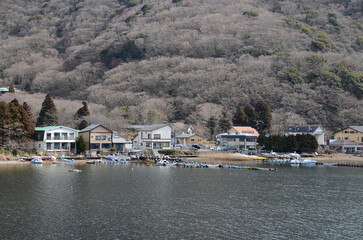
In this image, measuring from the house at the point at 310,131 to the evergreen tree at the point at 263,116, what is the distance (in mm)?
3812

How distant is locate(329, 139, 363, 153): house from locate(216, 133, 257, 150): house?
1300cm

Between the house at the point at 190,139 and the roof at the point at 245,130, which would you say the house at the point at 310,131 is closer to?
the roof at the point at 245,130

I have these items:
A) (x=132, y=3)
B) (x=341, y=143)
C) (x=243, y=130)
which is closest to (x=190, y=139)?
(x=243, y=130)

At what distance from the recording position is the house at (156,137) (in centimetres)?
6469

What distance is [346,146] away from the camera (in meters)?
70.9

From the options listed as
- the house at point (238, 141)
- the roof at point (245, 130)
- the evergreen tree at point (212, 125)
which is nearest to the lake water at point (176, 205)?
the house at point (238, 141)

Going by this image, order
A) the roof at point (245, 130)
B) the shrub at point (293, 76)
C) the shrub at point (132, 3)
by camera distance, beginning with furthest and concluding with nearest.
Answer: the shrub at point (132, 3), the shrub at point (293, 76), the roof at point (245, 130)

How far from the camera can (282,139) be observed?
66.8 m

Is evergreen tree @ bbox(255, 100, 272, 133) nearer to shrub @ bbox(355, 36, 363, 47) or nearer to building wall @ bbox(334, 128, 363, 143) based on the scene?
building wall @ bbox(334, 128, 363, 143)

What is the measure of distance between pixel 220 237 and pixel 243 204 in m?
8.46

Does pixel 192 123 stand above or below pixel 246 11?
below

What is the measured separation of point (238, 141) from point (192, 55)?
54.5 meters

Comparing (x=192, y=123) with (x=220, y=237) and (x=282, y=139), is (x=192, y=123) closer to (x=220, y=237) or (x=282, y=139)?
(x=282, y=139)

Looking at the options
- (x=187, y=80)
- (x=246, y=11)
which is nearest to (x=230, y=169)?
(x=187, y=80)
